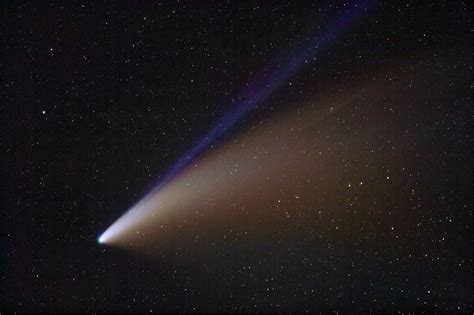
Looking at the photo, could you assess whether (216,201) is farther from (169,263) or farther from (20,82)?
(20,82)

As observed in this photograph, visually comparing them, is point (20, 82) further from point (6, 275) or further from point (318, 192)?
point (318, 192)

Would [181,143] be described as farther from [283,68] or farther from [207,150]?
[283,68]

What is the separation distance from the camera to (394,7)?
1.20m

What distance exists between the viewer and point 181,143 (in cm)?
119

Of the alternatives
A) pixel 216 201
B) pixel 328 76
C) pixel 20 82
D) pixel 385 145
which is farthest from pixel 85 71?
pixel 385 145

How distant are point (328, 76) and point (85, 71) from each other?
1.43 ft

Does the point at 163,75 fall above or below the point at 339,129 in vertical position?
above

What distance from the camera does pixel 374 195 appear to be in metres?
1.20

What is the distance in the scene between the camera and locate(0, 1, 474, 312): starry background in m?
1.18

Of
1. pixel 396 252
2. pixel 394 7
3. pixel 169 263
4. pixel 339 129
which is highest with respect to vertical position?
pixel 394 7

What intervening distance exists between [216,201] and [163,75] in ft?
0.81

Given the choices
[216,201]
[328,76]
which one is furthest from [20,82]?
[328,76]

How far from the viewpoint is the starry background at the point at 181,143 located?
1185mm

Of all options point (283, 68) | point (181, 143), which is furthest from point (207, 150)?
point (283, 68)
